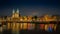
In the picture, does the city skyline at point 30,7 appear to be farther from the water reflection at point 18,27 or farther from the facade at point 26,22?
the water reflection at point 18,27

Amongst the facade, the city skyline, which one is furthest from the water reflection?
the city skyline

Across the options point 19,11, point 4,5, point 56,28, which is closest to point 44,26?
point 56,28

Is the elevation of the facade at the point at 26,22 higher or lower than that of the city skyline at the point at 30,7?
lower

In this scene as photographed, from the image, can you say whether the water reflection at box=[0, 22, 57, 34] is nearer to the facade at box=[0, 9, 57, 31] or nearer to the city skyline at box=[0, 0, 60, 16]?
the facade at box=[0, 9, 57, 31]

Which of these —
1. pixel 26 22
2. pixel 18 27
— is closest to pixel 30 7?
pixel 26 22

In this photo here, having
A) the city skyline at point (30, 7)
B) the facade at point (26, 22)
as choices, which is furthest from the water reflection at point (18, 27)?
the city skyline at point (30, 7)

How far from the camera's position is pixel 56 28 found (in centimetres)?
350

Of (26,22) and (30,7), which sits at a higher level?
(30,7)

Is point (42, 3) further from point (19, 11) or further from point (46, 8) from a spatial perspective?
point (19, 11)

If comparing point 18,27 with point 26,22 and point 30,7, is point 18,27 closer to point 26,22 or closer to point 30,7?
point 26,22

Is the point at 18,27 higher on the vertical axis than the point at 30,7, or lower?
lower

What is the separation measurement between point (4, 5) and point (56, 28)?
2.84ft

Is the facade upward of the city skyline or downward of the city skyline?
downward

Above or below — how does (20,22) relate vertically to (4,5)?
below
